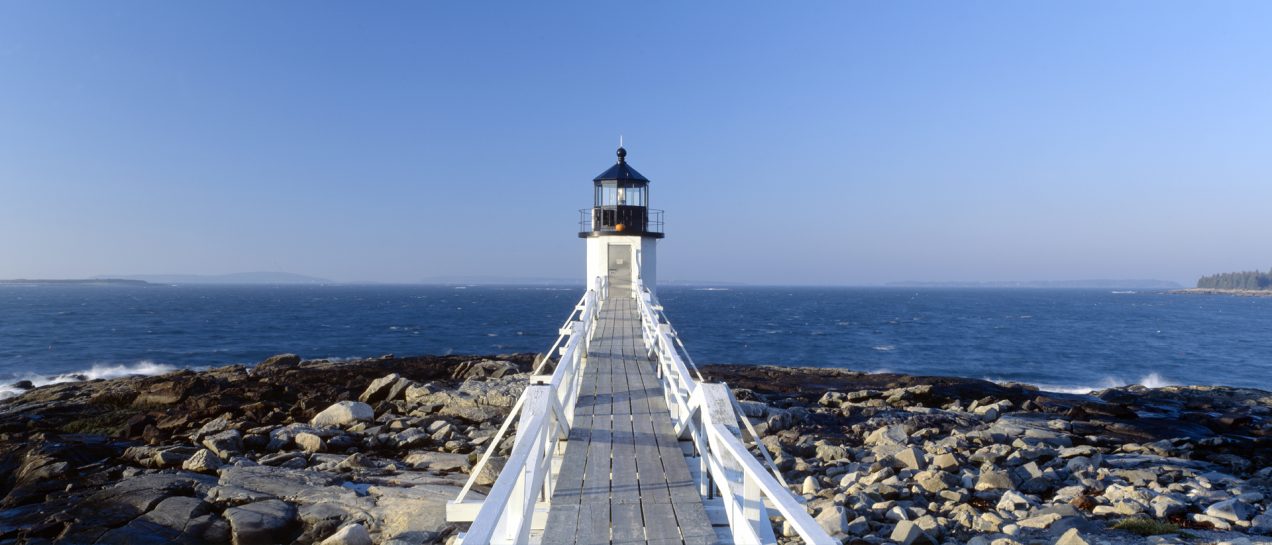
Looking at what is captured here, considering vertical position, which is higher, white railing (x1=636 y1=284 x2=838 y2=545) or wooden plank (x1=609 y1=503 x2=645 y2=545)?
white railing (x1=636 y1=284 x2=838 y2=545)

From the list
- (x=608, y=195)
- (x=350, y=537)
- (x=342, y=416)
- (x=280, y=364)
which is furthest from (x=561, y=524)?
(x=280, y=364)

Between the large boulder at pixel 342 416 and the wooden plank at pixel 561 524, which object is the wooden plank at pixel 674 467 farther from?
the large boulder at pixel 342 416

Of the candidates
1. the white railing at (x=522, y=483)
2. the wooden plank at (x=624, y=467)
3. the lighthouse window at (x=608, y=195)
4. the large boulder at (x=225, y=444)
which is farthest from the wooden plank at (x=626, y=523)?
the lighthouse window at (x=608, y=195)

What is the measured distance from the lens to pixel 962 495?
11.0 metres

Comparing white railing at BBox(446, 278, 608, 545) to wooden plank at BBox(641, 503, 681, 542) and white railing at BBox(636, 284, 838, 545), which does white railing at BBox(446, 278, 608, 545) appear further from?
white railing at BBox(636, 284, 838, 545)

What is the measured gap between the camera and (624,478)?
5.87 metres

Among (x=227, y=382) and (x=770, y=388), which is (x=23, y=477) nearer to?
(x=227, y=382)

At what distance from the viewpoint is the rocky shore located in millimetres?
9352

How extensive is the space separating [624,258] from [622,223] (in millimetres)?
2184

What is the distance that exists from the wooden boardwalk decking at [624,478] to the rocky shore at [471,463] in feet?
9.12

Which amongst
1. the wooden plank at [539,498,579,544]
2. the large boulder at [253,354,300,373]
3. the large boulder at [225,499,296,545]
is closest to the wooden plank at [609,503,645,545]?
the wooden plank at [539,498,579,544]

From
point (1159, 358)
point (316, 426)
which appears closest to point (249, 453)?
point (316, 426)

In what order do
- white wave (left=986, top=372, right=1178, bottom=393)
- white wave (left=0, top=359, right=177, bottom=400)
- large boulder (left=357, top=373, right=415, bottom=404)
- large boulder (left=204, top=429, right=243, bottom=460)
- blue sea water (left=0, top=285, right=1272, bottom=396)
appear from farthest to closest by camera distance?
blue sea water (left=0, top=285, right=1272, bottom=396) → white wave (left=986, top=372, right=1178, bottom=393) → white wave (left=0, top=359, right=177, bottom=400) → large boulder (left=357, top=373, right=415, bottom=404) → large boulder (left=204, top=429, right=243, bottom=460)

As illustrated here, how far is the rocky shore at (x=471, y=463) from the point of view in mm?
9352
